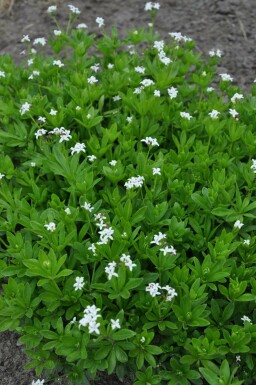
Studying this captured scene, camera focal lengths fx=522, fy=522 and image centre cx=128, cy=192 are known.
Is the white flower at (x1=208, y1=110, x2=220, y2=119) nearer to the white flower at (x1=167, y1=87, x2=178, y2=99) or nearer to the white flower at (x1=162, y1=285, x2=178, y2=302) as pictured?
the white flower at (x1=167, y1=87, x2=178, y2=99)

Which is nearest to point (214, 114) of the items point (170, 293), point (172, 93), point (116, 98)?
point (172, 93)

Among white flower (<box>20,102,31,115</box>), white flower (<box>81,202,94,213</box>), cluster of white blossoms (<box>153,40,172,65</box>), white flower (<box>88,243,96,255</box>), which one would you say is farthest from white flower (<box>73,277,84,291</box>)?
cluster of white blossoms (<box>153,40,172,65</box>)

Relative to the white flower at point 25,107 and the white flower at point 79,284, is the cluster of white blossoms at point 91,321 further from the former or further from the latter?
the white flower at point 25,107

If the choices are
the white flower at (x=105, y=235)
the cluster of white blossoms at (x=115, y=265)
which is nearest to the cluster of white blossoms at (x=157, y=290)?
the cluster of white blossoms at (x=115, y=265)

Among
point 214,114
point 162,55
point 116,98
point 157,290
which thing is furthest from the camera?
point 162,55

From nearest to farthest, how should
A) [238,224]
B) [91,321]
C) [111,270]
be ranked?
[91,321] → [111,270] → [238,224]

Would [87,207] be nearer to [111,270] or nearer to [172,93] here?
[111,270]
